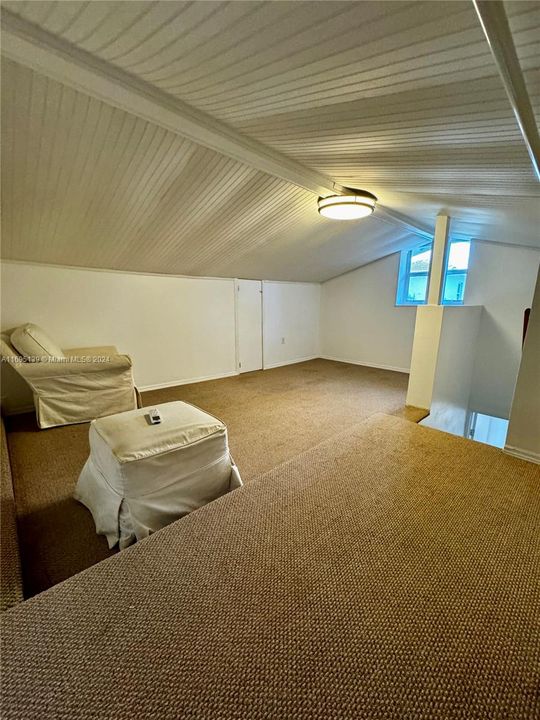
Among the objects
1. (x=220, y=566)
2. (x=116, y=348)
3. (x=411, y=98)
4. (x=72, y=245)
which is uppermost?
(x=411, y=98)

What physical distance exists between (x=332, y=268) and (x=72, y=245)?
408 cm

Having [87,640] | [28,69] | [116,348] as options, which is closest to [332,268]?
[116,348]

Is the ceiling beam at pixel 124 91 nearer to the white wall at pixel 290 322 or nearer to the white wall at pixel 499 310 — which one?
the white wall at pixel 290 322

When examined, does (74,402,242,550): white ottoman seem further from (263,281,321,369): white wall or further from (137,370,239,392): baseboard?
(263,281,321,369): white wall

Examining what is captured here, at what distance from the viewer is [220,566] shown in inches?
46.5

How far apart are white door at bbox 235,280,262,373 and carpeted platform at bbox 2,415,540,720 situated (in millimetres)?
3738

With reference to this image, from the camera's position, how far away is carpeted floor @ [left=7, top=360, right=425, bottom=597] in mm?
1616

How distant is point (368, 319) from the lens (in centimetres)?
579

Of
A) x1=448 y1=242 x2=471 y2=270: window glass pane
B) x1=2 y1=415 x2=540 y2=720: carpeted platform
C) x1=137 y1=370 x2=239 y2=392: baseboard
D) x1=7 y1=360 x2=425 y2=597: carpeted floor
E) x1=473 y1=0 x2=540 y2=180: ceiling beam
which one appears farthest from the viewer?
x1=448 y1=242 x2=471 y2=270: window glass pane

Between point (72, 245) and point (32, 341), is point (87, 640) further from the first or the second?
point (72, 245)

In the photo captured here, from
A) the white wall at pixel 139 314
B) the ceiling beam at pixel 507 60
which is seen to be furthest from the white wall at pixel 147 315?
the ceiling beam at pixel 507 60

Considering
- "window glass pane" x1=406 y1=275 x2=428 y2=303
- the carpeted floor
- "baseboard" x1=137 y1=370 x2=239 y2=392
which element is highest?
"window glass pane" x1=406 y1=275 x2=428 y2=303

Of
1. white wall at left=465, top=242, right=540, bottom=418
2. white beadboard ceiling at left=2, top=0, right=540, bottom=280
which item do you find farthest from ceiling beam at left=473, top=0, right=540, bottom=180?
white wall at left=465, top=242, right=540, bottom=418

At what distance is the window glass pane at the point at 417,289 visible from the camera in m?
5.30
